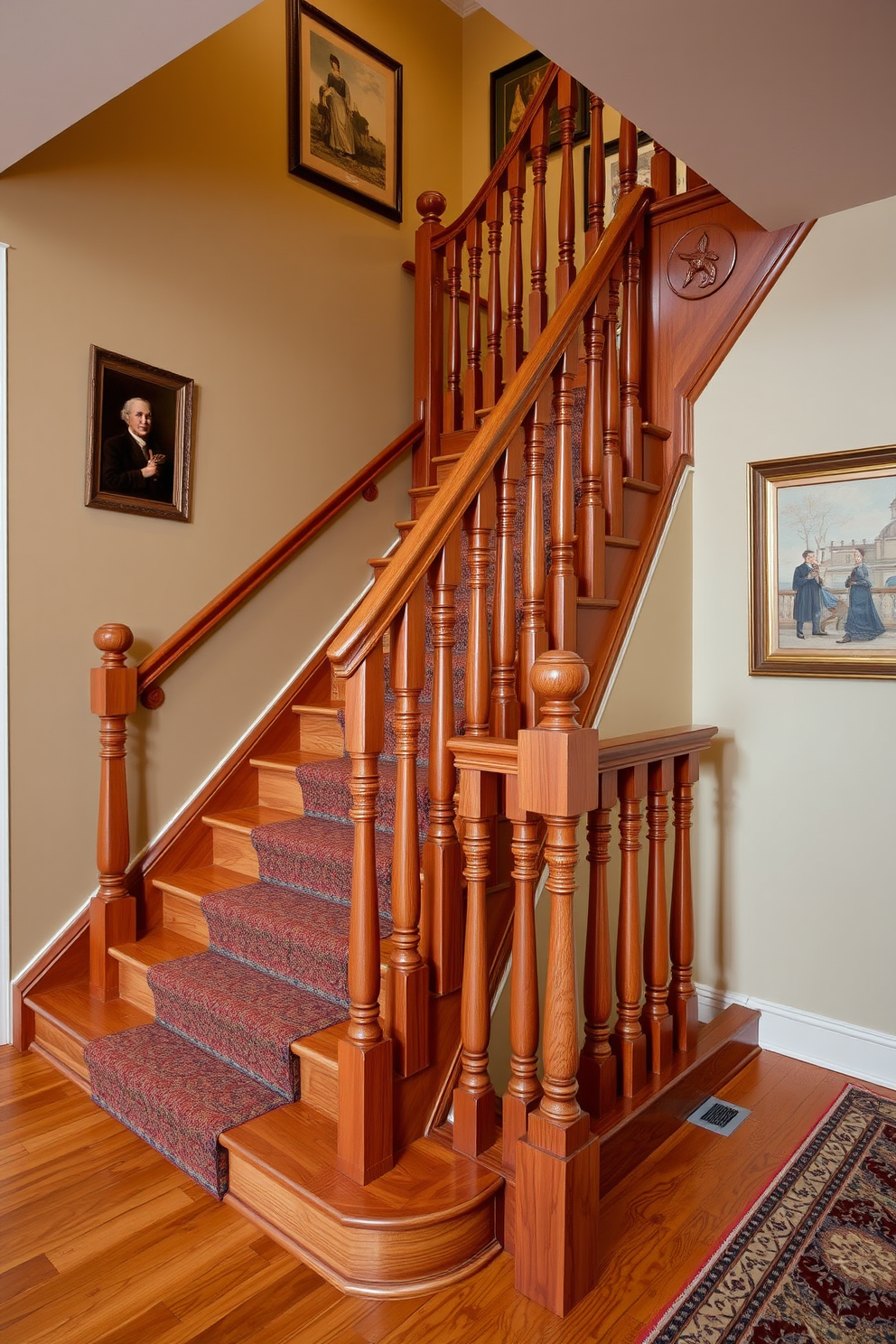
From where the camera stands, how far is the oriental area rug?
1613 millimetres

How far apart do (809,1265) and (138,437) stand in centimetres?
300

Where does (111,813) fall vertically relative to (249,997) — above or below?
above

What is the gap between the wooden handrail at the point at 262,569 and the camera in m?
3.01

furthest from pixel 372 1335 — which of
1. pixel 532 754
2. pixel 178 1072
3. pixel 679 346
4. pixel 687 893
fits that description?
pixel 679 346

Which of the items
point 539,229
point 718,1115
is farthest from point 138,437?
point 718,1115

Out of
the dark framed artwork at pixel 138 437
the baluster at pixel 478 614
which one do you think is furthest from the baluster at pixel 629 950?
the dark framed artwork at pixel 138 437

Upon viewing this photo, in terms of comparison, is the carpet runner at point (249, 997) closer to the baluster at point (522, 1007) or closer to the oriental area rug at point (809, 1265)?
the baluster at point (522, 1007)

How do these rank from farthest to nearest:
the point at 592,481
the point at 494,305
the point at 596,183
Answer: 1. the point at 494,305
2. the point at 596,183
3. the point at 592,481

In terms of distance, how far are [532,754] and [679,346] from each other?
79.7 inches

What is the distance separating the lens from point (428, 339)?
393cm

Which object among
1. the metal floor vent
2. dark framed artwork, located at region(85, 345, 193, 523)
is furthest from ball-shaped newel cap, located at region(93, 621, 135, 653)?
the metal floor vent

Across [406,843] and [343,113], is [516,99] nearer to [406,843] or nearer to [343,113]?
[343,113]

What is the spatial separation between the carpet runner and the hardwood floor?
13 cm

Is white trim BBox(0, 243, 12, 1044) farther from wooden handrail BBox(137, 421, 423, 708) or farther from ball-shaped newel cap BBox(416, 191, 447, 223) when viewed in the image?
ball-shaped newel cap BBox(416, 191, 447, 223)
